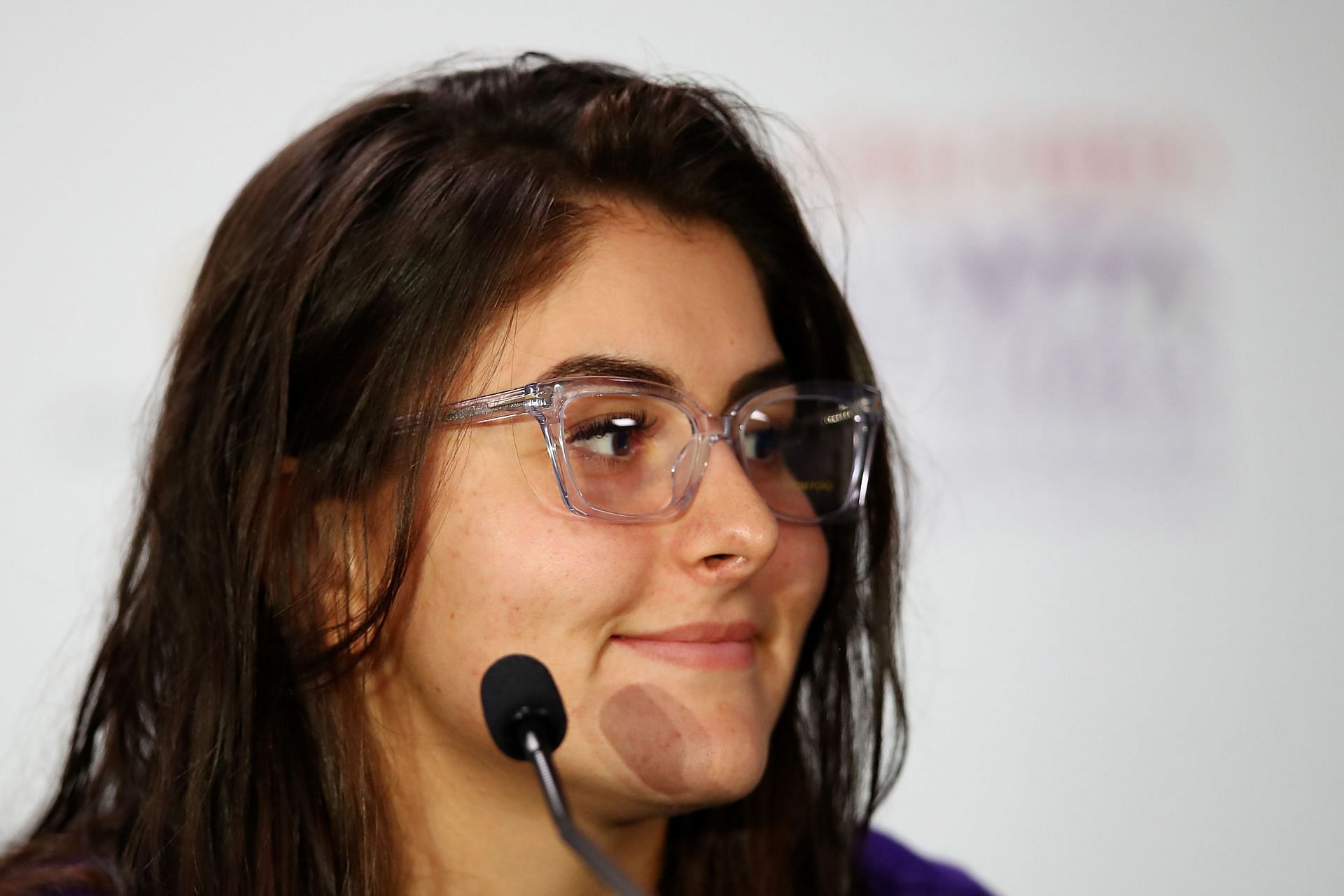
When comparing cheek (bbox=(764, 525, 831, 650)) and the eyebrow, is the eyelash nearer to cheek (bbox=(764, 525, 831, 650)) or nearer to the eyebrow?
the eyebrow

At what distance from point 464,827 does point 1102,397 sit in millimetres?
1122

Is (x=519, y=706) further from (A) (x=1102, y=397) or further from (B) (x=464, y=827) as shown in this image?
(A) (x=1102, y=397)

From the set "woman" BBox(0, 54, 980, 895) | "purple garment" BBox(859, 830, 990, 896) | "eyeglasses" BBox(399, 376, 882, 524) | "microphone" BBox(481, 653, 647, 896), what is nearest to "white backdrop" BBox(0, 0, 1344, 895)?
"purple garment" BBox(859, 830, 990, 896)

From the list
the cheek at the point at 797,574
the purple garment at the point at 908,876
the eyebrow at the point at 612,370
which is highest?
the eyebrow at the point at 612,370

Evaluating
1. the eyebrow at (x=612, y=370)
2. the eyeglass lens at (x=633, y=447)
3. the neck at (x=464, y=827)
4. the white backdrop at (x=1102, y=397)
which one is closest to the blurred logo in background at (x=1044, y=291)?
the white backdrop at (x=1102, y=397)

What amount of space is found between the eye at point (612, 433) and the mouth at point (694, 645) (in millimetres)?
158

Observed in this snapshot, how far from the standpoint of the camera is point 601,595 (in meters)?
1.03

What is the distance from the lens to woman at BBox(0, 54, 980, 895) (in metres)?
1.06

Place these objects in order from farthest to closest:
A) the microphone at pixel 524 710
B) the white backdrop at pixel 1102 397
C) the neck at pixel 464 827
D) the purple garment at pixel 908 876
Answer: the white backdrop at pixel 1102 397, the purple garment at pixel 908 876, the neck at pixel 464 827, the microphone at pixel 524 710

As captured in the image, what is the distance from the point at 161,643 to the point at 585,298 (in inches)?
21.7

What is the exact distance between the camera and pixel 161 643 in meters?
1.23

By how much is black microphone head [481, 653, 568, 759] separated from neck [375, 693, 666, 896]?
261 millimetres

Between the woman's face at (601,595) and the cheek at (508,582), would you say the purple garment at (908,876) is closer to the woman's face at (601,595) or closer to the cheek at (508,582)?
the woman's face at (601,595)

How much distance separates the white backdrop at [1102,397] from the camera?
1770 millimetres
